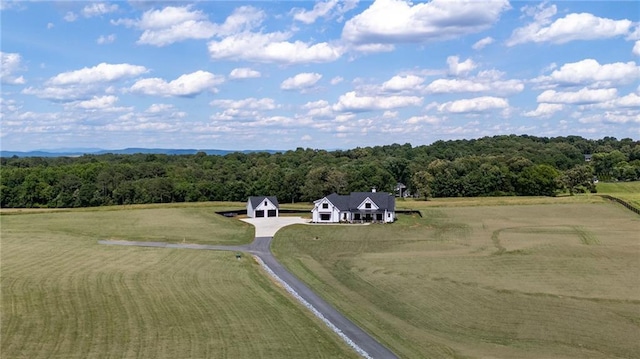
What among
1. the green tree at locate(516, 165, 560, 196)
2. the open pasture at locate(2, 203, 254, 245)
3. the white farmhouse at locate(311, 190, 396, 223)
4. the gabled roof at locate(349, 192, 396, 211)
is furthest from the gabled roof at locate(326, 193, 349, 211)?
the green tree at locate(516, 165, 560, 196)

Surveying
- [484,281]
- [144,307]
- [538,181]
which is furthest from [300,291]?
[538,181]

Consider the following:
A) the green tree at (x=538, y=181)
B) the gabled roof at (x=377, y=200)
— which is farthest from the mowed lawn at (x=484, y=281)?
the green tree at (x=538, y=181)

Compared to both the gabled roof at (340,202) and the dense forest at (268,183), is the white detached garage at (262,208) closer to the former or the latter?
the gabled roof at (340,202)

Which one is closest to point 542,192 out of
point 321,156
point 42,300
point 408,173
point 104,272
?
point 408,173

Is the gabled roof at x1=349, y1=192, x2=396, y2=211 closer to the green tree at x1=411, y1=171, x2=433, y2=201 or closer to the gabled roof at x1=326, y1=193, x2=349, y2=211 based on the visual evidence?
the gabled roof at x1=326, y1=193, x2=349, y2=211

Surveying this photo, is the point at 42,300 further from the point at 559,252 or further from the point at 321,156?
the point at 321,156

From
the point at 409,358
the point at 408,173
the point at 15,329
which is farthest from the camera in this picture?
the point at 408,173

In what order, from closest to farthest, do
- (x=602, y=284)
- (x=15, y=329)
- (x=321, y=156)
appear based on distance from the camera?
(x=15, y=329), (x=602, y=284), (x=321, y=156)
